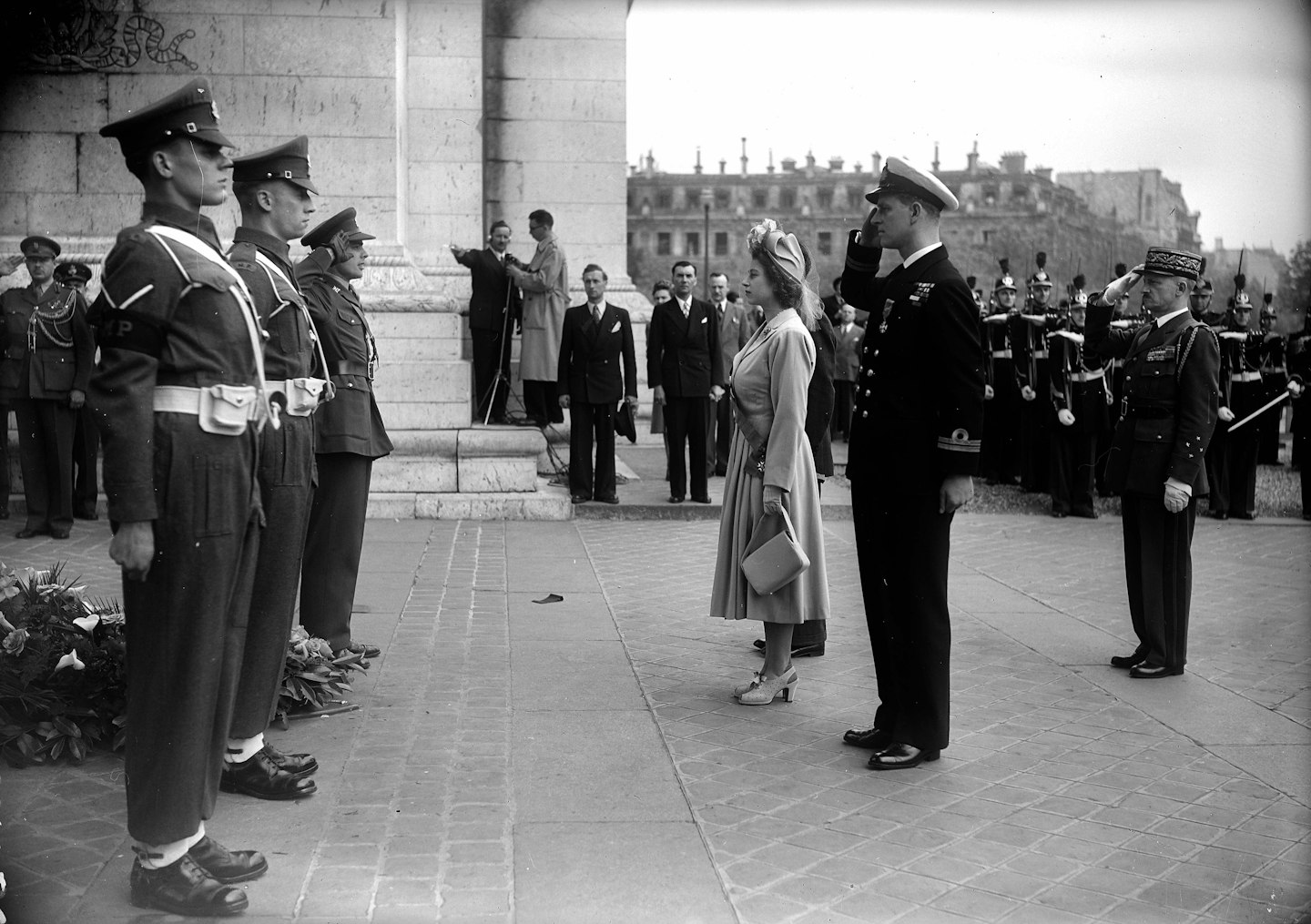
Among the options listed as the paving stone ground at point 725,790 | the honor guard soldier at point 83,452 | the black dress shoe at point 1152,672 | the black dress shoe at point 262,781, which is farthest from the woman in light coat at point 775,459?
the honor guard soldier at point 83,452

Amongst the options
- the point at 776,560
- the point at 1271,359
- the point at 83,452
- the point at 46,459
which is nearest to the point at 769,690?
the point at 776,560

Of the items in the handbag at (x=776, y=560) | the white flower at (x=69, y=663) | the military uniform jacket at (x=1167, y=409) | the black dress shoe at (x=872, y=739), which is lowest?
the black dress shoe at (x=872, y=739)

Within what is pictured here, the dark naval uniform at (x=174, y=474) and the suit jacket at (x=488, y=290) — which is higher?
the suit jacket at (x=488, y=290)

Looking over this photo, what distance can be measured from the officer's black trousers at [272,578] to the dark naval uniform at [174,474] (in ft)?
2.59

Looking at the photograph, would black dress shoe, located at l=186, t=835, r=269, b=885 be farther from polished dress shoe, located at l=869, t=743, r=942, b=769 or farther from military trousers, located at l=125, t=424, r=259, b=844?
polished dress shoe, located at l=869, t=743, r=942, b=769

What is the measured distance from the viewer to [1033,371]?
1429cm

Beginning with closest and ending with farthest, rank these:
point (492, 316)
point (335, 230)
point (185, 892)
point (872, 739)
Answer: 1. point (185, 892)
2. point (872, 739)
3. point (335, 230)
4. point (492, 316)

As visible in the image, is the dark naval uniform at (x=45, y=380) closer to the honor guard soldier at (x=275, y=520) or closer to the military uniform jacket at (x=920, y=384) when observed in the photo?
the honor guard soldier at (x=275, y=520)

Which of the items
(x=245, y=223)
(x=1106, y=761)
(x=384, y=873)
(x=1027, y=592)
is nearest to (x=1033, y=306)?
(x=1027, y=592)

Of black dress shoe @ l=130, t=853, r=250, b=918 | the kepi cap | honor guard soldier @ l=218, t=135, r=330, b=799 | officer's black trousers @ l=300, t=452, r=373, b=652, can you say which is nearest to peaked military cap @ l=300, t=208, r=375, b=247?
officer's black trousers @ l=300, t=452, r=373, b=652

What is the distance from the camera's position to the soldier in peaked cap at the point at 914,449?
16.1ft

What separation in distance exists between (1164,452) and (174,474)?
191 inches

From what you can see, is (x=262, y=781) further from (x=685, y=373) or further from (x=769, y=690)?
(x=685, y=373)

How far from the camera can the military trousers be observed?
12.2 ft
